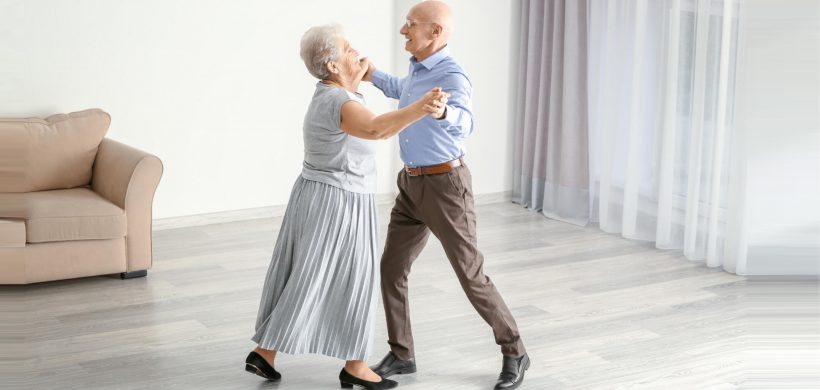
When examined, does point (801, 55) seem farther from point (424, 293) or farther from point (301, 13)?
point (301, 13)

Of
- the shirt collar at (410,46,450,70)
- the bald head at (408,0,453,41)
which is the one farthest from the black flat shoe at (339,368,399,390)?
the bald head at (408,0,453,41)

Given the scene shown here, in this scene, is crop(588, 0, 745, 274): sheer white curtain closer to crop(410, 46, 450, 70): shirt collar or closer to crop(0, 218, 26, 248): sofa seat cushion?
crop(410, 46, 450, 70): shirt collar

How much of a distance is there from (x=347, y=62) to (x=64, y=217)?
215 cm

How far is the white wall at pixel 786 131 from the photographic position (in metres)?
2.94

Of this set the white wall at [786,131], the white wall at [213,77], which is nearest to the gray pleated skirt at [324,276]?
the white wall at [786,131]

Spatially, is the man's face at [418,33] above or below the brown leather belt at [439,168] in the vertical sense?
above

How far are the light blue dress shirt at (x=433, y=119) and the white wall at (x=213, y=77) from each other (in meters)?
2.79

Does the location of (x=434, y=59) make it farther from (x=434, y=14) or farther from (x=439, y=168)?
(x=439, y=168)

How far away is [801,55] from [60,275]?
3782 mm

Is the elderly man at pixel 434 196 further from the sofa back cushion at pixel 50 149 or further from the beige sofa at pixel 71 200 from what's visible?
the sofa back cushion at pixel 50 149

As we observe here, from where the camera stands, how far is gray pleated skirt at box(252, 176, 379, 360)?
3994 millimetres

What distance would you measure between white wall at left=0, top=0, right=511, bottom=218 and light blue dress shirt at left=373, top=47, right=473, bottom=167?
2.79m

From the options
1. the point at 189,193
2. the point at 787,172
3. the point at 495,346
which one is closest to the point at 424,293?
the point at 495,346

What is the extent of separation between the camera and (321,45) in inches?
151
